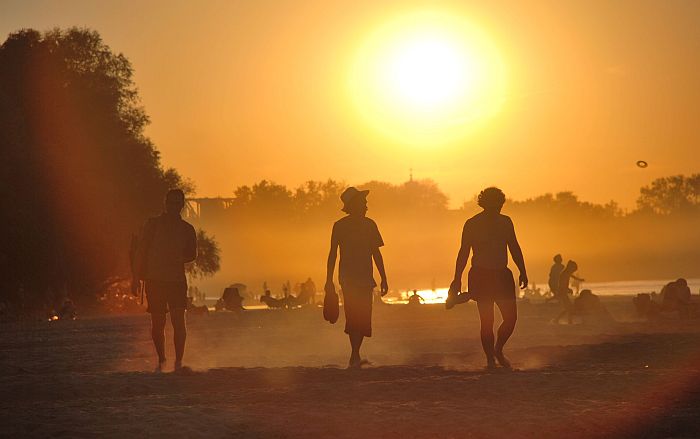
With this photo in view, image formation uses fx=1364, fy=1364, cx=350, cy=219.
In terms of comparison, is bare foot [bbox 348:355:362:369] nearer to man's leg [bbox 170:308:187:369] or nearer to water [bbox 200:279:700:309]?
man's leg [bbox 170:308:187:369]

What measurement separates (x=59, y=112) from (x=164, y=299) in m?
37.6

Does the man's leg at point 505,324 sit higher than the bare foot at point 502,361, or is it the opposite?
the man's leg at point 505,324

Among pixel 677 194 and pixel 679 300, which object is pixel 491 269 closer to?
pixel 679 300

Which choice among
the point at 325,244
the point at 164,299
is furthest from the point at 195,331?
the point at 325,244

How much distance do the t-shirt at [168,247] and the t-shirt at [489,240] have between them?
125 inches

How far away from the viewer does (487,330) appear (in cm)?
1448

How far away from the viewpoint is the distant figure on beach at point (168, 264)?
50.2 ft

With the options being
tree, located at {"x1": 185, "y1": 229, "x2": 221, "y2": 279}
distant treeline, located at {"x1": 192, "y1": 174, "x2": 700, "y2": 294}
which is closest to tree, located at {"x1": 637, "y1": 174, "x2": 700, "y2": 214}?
distant treeline, located at {"x1": 192, "y1": 174, "x2": 700, "y2": 294}

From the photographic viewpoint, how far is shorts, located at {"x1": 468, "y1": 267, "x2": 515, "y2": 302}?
14.5m

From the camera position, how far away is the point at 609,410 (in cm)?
1039

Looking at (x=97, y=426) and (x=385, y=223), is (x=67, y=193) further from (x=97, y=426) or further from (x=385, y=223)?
(x=385, y=223)

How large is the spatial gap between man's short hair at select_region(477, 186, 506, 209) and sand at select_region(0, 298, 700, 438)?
5.85ft

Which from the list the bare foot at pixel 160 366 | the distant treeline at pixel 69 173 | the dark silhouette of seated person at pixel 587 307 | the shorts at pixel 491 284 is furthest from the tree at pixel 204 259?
the shorts at pixel 491 284

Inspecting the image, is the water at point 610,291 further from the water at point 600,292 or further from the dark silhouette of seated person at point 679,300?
the dark silhouette of seated person at point 679,300
